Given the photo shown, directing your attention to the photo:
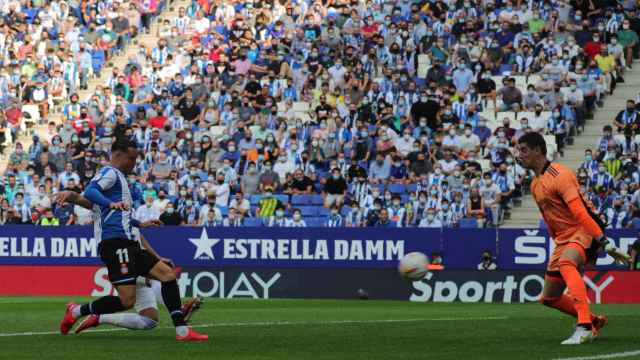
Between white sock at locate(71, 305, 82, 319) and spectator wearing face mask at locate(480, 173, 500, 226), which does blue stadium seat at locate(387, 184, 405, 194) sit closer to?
spectator wearing face mask at locate(480, 173, 500, 226)

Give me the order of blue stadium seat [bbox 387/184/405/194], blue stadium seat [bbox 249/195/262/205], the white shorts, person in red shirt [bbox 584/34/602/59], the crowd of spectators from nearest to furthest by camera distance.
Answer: the white shorts < blue stadium seat [bbox 387/184/405/194] < the crowd of spectators < blue stadium seat [bbox 249/195/262/205] < person in red shirt [bbox 584/34/602/59]

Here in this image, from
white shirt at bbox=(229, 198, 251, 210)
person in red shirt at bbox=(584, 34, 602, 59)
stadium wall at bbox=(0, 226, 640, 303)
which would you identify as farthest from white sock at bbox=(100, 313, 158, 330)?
person in red shirt at bbox=(584, 34, 602, 59)

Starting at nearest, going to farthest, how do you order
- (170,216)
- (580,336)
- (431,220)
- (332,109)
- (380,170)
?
(580,336) → (431,220) → (170,216) → (380,170) → (332,109)

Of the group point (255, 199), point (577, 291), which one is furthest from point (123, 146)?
point (255, 199)

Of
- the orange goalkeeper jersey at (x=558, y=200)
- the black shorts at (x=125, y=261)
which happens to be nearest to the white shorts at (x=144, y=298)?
the black shorts at (x=125, y=261)

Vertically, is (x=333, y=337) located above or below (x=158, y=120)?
below

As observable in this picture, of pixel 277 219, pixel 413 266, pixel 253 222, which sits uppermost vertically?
pixel 413 266

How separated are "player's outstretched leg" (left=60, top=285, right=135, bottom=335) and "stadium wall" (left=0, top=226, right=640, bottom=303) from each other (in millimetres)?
13707

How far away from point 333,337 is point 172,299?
1.78 meters

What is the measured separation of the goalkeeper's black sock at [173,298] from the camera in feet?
46.6

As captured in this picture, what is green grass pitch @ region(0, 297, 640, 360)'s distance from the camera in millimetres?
12695

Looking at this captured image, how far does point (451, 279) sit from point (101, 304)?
14211 millimetres

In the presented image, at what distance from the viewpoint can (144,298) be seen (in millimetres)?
14641

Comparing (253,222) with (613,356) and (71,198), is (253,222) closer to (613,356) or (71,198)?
(71,198)
